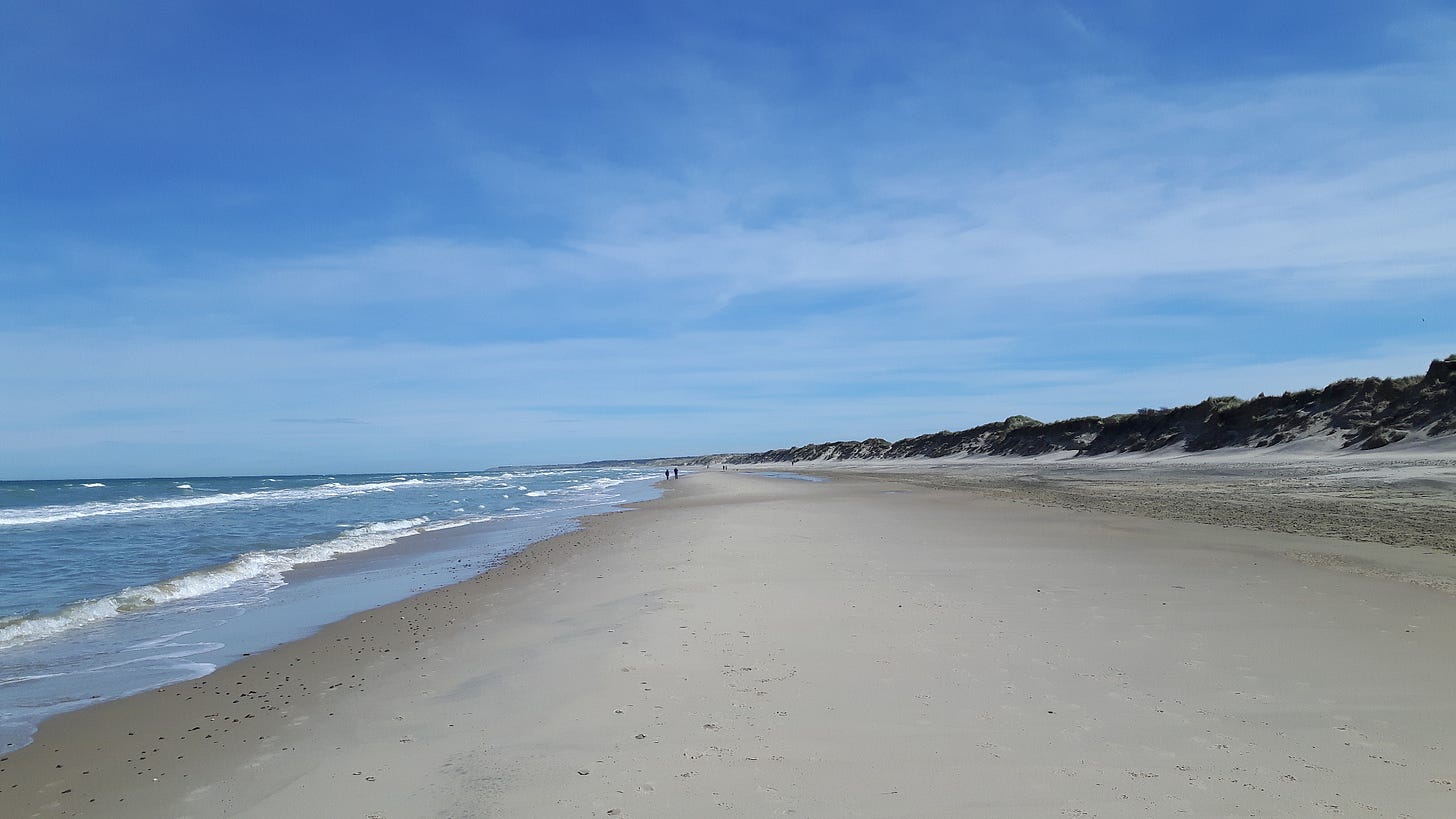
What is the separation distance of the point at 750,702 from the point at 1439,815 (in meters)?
3.39

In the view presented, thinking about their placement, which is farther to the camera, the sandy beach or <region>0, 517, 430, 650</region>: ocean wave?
<region>0, 517, 430, 650</region>: ocean wave

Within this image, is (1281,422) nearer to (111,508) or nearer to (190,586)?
(190,586)

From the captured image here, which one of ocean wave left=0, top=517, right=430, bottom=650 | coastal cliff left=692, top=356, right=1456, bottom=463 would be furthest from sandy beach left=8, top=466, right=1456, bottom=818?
coastal cliff left=692, top=356, right=1456, bottom=463

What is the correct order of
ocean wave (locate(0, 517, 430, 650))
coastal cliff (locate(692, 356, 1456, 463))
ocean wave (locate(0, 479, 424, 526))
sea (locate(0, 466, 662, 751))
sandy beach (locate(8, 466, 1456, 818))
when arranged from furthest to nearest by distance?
1. ocean wave (locate(0, 479, 424, 526))
2. coastal cliff (locate(692, 356, 1456, 463))
3. ocean wave (locate(0, 517, 430, 650))
4. sea (locate(0, 466, 662, 751))
5. sandy beach (locate(8, 466, 1456, 818))

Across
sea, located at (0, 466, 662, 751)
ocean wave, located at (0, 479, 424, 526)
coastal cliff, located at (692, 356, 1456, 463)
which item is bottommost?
sea, located at (0, 466, 662, 751)

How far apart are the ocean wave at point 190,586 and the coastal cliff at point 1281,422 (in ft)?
98.5

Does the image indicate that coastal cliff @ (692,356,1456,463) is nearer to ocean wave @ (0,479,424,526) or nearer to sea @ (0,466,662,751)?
sea @ (0,466,662,751)

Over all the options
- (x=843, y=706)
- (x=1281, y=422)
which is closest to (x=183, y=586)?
(x=843, y=706)

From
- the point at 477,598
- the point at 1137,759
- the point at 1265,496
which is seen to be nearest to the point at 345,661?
the point at 477,598

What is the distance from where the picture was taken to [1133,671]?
16.7 ft

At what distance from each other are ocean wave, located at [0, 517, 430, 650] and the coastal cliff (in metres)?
30.0

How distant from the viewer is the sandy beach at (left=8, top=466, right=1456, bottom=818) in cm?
360

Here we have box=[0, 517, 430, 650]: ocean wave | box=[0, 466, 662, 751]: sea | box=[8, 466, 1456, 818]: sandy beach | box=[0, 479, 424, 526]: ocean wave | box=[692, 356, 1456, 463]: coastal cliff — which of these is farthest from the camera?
box=[0, 479, 424, 526]: ocean wave

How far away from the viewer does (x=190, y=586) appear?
37.6ft
